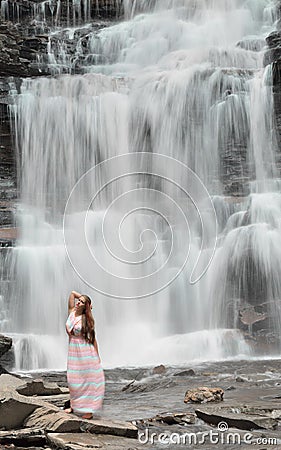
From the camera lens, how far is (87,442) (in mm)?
6141

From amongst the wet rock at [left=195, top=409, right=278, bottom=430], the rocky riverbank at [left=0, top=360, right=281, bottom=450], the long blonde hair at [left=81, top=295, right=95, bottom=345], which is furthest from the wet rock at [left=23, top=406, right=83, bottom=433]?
the wet rock at [left=195, top=409, right=278, bottom=430]

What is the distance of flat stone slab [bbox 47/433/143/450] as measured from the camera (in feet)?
19.8

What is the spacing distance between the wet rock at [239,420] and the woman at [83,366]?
131cm

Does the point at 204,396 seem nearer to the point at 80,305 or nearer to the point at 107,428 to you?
the point at 80,305

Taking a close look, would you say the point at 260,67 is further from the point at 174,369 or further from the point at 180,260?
the point at 174,369

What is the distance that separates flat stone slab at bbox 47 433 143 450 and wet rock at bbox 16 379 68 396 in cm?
223

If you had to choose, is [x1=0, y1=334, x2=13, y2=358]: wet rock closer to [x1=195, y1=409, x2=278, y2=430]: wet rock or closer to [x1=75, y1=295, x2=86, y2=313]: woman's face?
[x1=75, y1=295, x2=86, y2=313]: woman's face

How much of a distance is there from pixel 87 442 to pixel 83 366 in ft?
4.49

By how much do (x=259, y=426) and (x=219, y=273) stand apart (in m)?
10.9

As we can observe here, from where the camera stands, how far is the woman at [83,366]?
7.37m

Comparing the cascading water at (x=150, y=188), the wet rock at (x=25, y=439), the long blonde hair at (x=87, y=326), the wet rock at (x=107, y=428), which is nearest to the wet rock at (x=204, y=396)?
the long blonde hair at (x=87, y=326)

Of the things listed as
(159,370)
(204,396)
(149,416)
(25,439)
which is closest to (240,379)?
(159,370)

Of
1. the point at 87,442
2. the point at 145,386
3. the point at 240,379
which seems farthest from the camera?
the point at 240,379

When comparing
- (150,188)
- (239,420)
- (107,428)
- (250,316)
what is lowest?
(239,420)
